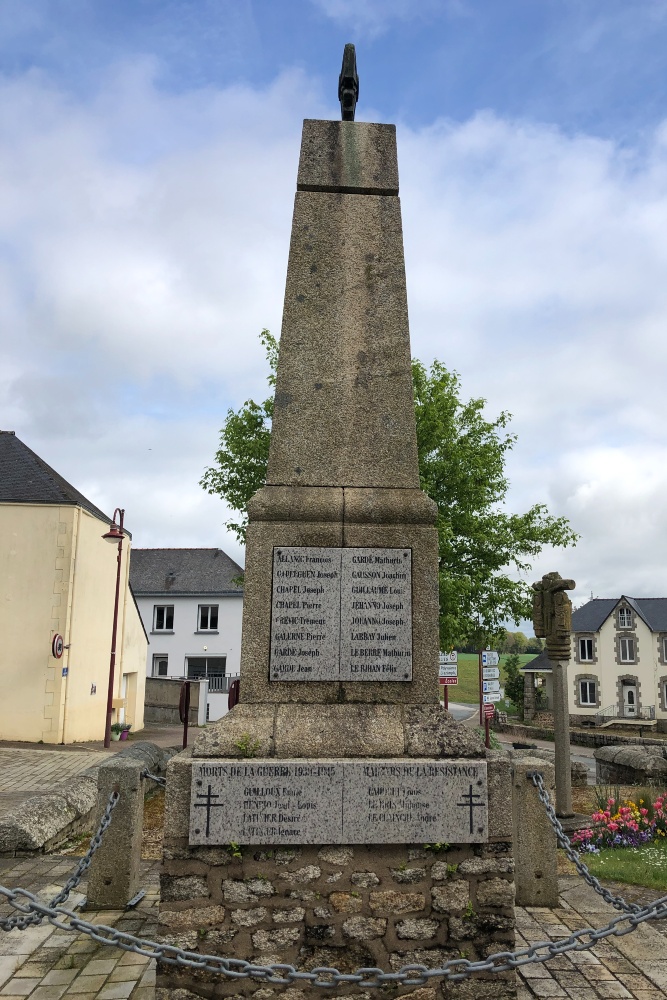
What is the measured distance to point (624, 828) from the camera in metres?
7.84

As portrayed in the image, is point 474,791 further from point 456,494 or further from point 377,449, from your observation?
point 456,494

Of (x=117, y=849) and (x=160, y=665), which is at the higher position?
(x=160, y=665)

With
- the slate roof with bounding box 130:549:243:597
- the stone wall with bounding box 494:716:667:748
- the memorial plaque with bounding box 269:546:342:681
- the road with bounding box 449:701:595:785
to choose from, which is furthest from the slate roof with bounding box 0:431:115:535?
the stone wall with bounding box 494:716:667:748

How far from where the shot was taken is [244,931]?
3770 mm

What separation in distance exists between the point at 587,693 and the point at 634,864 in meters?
38.3

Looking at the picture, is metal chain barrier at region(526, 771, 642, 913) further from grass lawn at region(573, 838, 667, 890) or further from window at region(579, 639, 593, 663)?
window at region(579, 639, 593, 663)

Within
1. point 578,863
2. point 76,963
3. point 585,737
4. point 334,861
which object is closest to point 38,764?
point 76,963

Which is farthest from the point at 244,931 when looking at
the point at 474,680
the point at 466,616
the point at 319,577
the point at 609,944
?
the point at 474,680

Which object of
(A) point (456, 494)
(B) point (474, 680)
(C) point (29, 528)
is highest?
(A) point (456, 494)

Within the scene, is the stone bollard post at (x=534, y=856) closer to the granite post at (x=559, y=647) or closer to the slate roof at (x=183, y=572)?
the granite post at (x=559, y=647)

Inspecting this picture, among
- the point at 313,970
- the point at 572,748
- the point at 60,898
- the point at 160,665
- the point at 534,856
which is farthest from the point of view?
the point at 160,665

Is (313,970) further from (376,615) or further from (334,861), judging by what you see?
(376,615)

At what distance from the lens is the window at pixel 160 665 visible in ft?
127

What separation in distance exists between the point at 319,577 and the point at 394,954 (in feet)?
6.90
